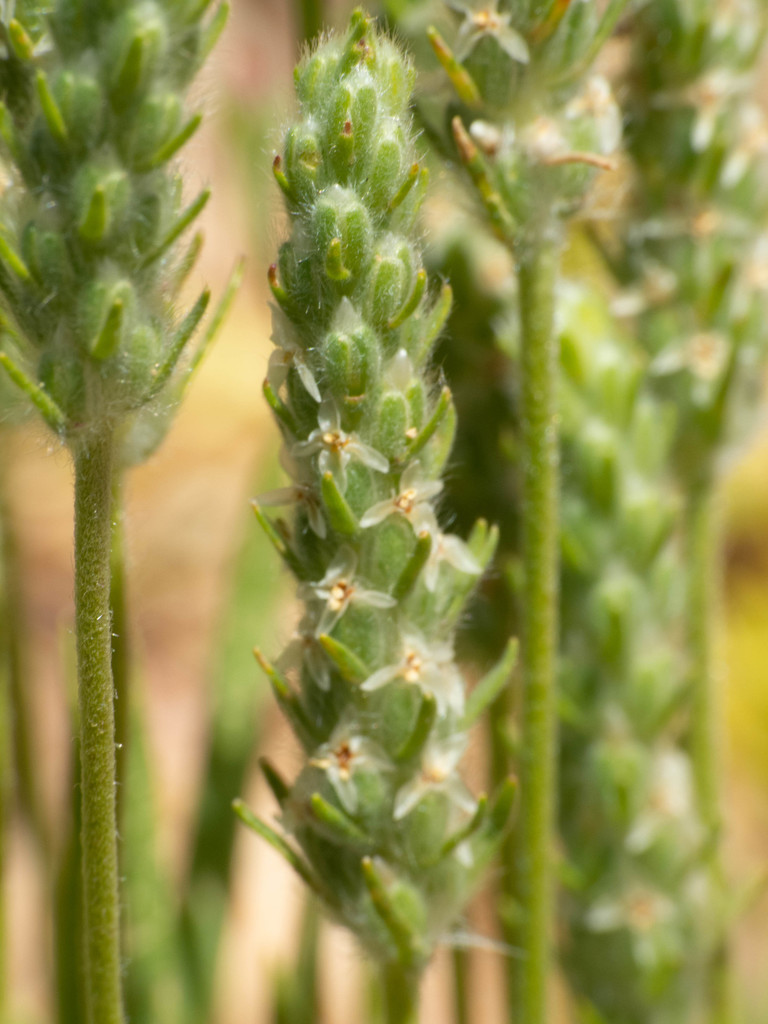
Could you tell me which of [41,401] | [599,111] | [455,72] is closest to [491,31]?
[455,72]

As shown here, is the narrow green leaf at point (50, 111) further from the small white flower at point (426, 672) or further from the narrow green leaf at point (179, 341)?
the small white flower at point (426, 672)

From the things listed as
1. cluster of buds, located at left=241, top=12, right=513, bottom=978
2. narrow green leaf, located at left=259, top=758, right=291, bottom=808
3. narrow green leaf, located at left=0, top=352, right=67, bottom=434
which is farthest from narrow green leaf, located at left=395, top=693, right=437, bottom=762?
narrow green leaf, located at left=0, top=352, right=67, bottom=434

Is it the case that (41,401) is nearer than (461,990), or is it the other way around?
(41,401)

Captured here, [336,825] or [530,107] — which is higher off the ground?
[530,107]

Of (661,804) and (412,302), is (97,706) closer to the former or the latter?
(412,302)

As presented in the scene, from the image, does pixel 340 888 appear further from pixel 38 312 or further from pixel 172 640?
pixel 172 640

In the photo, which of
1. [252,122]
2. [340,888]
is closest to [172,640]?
[252,122]

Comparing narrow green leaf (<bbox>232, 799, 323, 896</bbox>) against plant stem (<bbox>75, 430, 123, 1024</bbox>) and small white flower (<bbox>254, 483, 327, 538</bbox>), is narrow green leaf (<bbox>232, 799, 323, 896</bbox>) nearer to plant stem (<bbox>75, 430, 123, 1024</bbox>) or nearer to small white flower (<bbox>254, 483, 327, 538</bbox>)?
plant stem (<bbox>75, 430, 123, 1024</bbox>)
